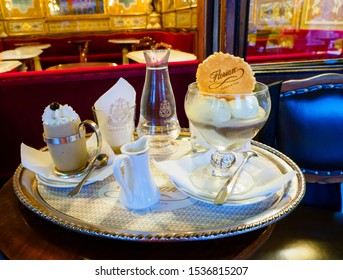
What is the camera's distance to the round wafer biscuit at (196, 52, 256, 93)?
0.58 m

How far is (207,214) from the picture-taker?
530mm

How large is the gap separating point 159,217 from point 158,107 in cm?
36

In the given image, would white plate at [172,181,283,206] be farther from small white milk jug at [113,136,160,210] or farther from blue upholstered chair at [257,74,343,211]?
blue upholstered chair at [257,74,343,211]

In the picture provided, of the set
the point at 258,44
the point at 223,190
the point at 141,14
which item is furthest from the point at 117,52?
the point at 223,190

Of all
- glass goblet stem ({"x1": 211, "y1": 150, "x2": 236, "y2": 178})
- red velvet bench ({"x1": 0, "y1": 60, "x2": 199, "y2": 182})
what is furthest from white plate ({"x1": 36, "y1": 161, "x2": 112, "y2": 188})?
red velvet bench ({"x1": 0, "y1": 60, "x2": 199, "y2": 182})

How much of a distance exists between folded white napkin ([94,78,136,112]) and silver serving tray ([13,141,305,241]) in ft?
0.69

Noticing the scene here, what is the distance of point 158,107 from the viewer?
802mm

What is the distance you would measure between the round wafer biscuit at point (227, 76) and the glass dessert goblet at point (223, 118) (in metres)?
0.03

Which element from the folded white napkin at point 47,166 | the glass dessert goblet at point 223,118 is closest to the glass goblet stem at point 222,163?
the glass dessert goblet at point 223,118

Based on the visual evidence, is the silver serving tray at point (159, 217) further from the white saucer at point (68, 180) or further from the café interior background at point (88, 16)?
the café interior background at point (88, 16)

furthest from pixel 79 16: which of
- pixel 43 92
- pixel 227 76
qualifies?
pixel 227 76

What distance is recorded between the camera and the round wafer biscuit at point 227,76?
0.58 meters
